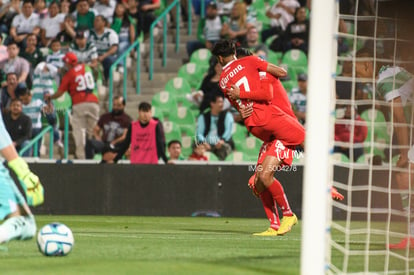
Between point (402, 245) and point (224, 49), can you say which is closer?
point (402, 245)

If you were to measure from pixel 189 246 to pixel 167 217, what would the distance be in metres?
6.45

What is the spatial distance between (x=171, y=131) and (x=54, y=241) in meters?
9.68

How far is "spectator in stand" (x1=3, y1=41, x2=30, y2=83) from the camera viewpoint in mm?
18453

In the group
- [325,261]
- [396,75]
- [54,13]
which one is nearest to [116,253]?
[325,261]

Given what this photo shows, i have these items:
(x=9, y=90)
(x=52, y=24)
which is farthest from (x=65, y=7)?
(x=9, y=90)

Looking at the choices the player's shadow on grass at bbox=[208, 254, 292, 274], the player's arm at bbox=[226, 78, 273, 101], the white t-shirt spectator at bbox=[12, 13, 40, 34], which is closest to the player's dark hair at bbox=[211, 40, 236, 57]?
the player's arm at bbox=[226, 78, 273, 101]

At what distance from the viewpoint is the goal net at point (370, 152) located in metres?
6.45

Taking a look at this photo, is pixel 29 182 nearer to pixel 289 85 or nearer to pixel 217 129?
pixel 217 129

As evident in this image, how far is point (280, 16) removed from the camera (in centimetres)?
1842

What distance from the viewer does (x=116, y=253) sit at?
809cm

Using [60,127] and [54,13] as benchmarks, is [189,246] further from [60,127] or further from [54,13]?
[54,13]

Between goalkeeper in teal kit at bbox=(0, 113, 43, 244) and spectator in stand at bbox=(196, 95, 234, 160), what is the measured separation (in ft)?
26.8

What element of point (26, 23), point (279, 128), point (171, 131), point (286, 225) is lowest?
point (286, 225)

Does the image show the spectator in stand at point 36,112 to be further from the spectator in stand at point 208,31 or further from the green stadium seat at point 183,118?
the spectator in stand at point 208,31
